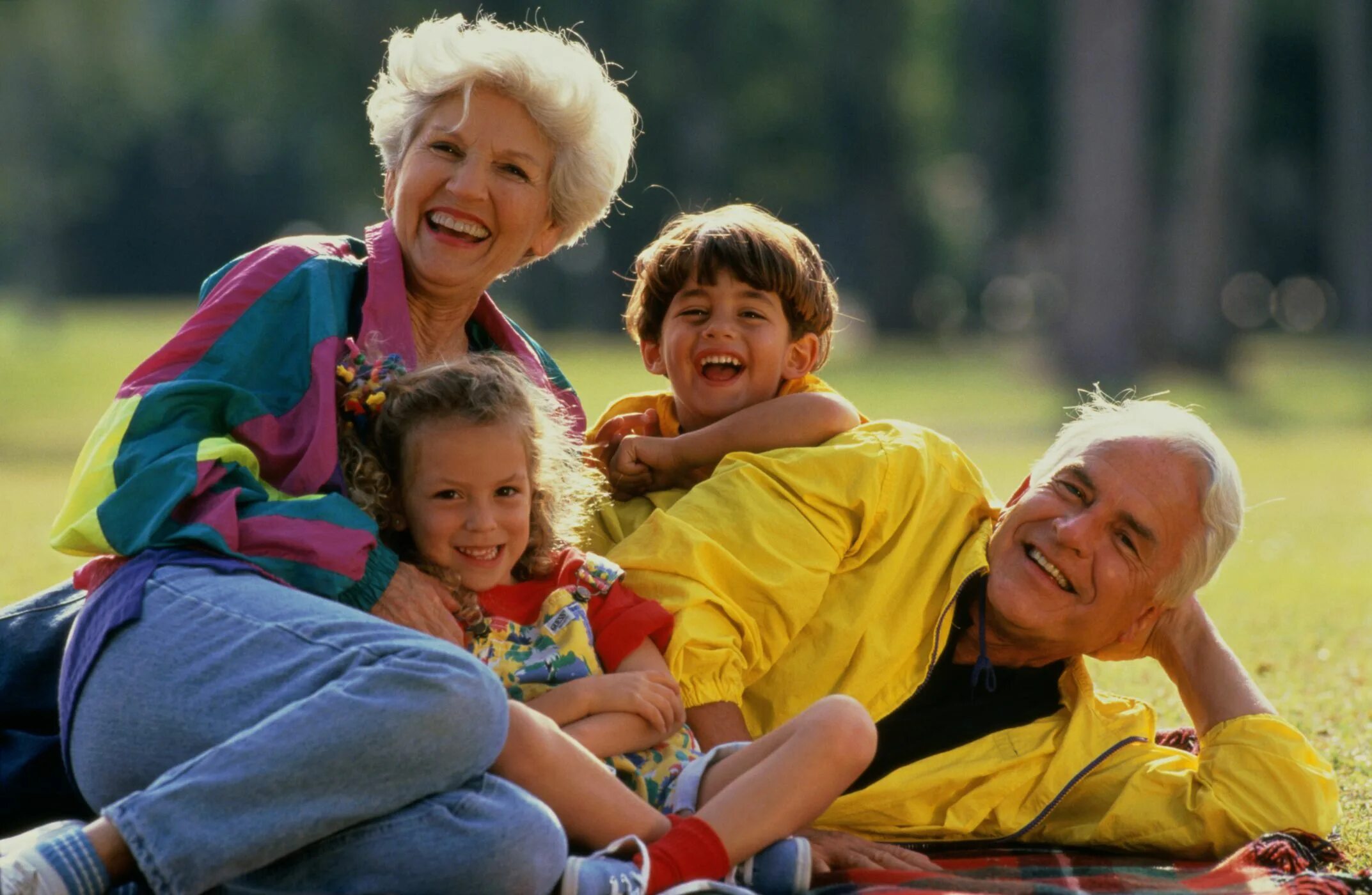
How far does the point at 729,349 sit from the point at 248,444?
1331 mm

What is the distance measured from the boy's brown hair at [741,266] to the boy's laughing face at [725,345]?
0.09 feet

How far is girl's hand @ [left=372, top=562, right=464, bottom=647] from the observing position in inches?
142

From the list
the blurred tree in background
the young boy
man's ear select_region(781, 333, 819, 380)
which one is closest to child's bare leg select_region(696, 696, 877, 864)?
the young boy

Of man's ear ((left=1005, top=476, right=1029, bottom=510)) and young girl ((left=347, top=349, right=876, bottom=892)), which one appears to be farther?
man's ear ((left=1005, top=476, right=1029, bottom=510))

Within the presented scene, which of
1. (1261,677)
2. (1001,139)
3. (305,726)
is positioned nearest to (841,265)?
(1001,139)

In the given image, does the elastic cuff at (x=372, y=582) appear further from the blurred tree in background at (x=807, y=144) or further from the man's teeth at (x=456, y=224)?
the blurred tree in background at (x=807, y=144)

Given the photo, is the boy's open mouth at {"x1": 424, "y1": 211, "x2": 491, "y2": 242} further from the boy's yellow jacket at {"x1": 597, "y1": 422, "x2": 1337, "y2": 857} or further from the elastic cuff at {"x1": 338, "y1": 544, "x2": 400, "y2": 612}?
the elastic cuff at {"x1": 338, "y1": 544, "x2": 400, "y2": 612}

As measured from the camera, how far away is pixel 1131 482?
13.5ft

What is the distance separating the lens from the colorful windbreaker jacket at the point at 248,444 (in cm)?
345

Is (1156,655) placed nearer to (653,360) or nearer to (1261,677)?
(653,360)

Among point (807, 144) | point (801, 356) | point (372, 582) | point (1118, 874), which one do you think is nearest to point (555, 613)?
point (372, 582)

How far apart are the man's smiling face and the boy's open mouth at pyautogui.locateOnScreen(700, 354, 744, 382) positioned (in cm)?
81

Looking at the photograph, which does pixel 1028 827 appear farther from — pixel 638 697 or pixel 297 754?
pixel 297 754

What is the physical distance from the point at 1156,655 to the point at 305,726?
7.55 feet
